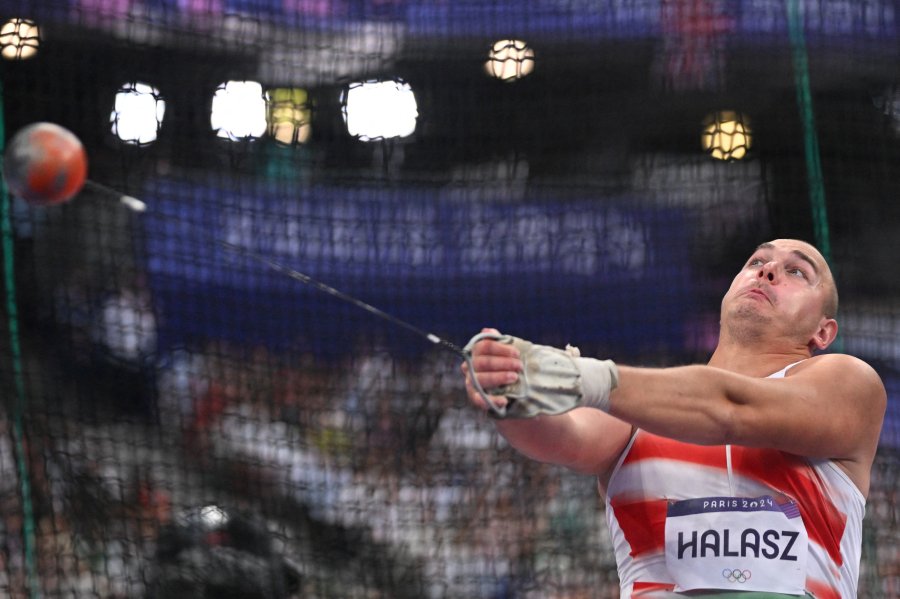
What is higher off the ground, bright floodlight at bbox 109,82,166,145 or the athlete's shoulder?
bright floodlight at bbox 109,82,166,145

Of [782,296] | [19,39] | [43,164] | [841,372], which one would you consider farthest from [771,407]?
[19,39]

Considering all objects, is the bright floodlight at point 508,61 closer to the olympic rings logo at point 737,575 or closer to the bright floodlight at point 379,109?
the bright floodlight at point 379,109

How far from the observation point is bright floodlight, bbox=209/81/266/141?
4.58 m

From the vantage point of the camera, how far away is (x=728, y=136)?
185 inches

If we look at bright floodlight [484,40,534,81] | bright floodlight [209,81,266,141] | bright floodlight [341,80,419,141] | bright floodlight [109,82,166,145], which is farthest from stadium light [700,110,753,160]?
bright floodlight [109,82,166,145]

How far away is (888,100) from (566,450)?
2.77 metres

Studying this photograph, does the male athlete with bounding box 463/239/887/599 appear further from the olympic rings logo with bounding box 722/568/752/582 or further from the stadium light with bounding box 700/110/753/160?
the stadium light with bounding box 700/110/753/160

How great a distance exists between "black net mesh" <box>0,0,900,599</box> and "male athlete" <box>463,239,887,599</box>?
2013mm

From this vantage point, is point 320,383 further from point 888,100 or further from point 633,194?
point 888,100

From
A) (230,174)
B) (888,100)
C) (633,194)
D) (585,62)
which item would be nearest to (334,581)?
(230,174)

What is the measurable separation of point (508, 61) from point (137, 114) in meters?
1.40

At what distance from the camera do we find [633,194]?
15.6 ft

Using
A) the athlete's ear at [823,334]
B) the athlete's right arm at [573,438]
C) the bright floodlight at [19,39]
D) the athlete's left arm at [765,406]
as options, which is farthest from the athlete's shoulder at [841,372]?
the bright floodlight at [19,39]

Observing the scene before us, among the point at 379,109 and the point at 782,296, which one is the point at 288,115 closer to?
the point at 379,109
